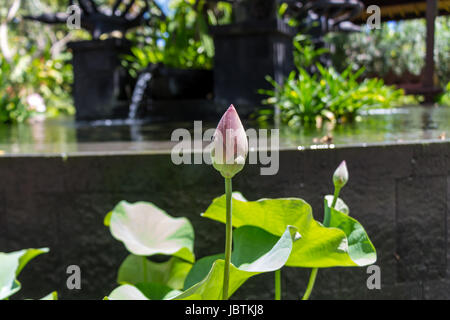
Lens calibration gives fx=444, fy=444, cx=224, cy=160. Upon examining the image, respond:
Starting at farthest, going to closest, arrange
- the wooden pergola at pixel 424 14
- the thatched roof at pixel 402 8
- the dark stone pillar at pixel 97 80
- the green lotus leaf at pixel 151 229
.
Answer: the thatched roof at pixel 402 8 → the wooden pergola at pixel 424 14 → the dark stone pillar at pixel 97 80 → the green lotus leaf at pixel 151 229

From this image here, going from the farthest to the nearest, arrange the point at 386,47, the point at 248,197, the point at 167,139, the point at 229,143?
1. the point at 386,47
2. the point at 167,139
3. the point at 248,197
4. the point at 229,143

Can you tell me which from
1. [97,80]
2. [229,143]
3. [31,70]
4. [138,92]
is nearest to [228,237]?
[229,143]

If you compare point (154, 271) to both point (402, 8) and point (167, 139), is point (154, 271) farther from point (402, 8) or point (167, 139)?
Answer: point (402, 8)

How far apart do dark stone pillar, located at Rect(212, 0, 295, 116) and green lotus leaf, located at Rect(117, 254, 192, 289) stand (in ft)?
12.2

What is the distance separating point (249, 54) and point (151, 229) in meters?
3.98

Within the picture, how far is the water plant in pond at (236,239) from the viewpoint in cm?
81

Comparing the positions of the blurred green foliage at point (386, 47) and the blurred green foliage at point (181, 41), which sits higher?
the blurred green foliage at point (386, 47)

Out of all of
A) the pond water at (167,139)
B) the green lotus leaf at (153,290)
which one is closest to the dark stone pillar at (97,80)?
the pond water at (167,139)

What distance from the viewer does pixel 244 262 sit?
3.57 feet

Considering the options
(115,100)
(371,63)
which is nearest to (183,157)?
(115,100)

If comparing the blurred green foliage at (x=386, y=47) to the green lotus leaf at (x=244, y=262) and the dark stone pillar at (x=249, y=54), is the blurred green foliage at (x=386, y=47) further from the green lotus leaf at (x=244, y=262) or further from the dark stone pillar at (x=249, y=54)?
the green lotus leaf at (x=244, y=262)

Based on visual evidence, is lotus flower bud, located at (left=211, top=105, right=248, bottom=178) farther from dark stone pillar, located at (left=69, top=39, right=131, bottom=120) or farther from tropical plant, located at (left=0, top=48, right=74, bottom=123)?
tropical plant, located at (left=0, top=48, right=74, bottom=123)

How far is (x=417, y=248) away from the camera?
1.71m

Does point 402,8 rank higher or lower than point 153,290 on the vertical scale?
higher
